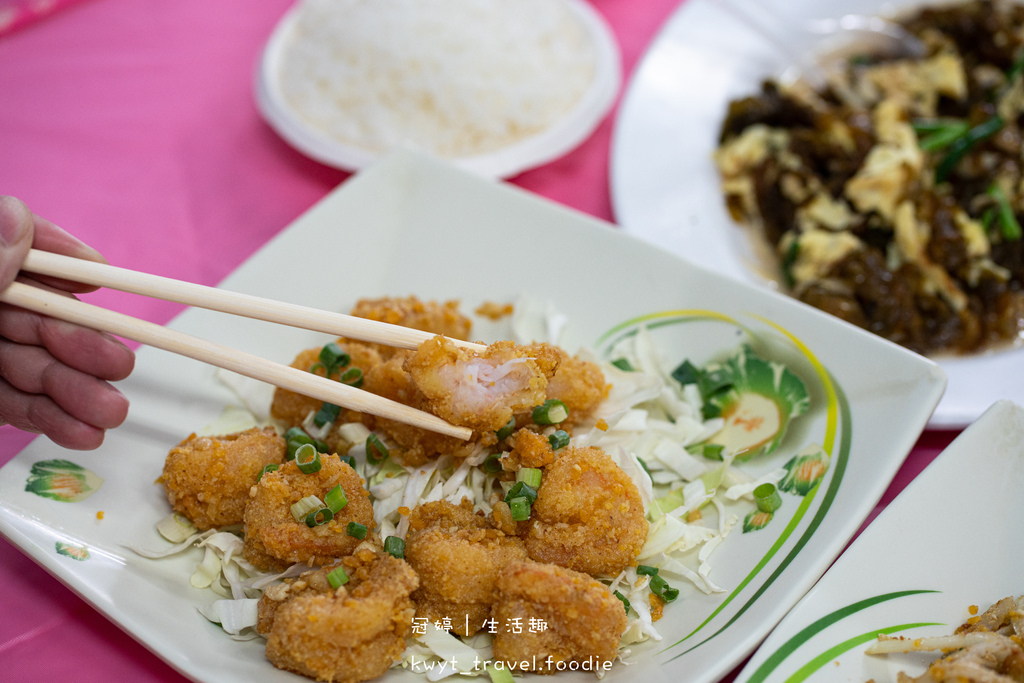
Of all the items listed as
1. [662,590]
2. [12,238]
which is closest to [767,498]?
[662,590]

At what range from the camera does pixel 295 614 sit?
5.09 ft

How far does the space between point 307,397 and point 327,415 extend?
0.39 feet

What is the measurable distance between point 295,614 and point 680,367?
131cm

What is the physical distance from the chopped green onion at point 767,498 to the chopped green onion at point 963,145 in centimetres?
191

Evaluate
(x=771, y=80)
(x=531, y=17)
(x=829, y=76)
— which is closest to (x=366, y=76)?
(x=531, y=17)

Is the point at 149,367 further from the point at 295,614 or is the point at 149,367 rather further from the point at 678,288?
the point at 678,288

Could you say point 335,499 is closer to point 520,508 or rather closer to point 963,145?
point 520,508

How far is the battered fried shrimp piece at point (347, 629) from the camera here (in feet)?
5.04

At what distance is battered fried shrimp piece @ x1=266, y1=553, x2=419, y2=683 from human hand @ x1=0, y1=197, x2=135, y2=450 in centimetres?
68

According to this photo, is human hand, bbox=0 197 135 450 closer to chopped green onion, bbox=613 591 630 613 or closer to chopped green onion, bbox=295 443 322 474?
chopped green onion, bbox=295 443 322 474

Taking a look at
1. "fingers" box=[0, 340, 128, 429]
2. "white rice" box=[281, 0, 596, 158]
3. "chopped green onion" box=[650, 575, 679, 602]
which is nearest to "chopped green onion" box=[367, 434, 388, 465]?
"fingers" box=[0, 340, 128, 429]

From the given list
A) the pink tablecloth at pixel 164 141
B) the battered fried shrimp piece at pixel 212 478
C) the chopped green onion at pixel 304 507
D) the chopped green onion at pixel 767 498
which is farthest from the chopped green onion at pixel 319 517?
the pink tablecloth at pixel 164 141

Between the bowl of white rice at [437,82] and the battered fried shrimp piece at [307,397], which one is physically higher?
the bowl of white rice at [437,82]

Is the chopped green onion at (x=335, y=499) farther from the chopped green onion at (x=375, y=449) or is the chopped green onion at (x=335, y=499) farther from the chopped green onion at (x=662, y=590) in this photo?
the chopped green onion at (x=662, y=590)
